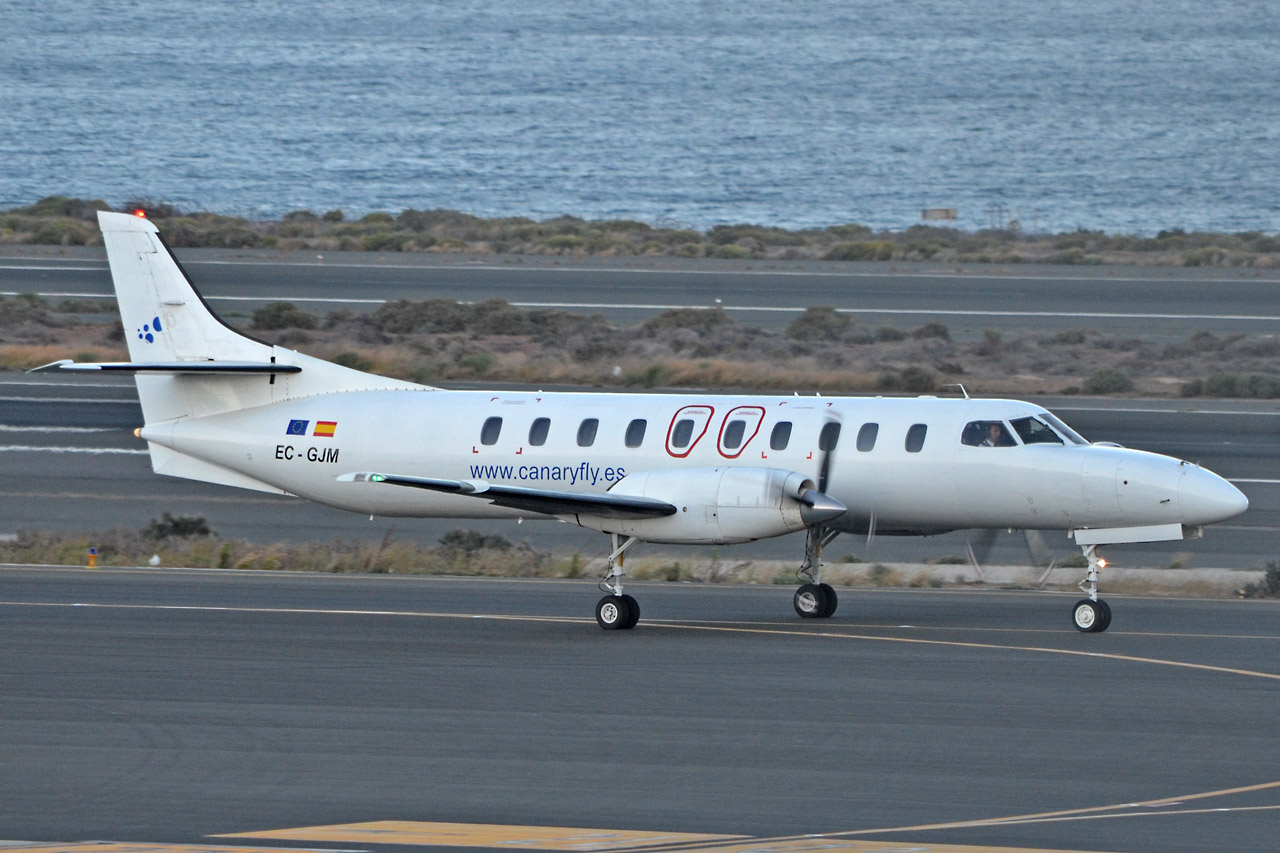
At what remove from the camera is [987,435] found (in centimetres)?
2095

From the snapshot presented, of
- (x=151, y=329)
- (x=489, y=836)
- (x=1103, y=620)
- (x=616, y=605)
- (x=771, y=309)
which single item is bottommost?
(x=489, y=836)

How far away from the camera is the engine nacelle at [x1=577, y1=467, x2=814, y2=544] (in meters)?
19.9

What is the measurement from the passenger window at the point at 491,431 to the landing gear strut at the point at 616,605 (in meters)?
2.40

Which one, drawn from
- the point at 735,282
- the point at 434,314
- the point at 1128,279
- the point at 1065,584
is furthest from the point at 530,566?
the point at 1128,279

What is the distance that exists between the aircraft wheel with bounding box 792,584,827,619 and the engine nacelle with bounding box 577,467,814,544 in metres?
1.76

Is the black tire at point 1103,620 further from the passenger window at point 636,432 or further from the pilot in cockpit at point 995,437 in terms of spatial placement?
the passenger window at point 636,432

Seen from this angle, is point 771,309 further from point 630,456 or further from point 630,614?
point 630,614

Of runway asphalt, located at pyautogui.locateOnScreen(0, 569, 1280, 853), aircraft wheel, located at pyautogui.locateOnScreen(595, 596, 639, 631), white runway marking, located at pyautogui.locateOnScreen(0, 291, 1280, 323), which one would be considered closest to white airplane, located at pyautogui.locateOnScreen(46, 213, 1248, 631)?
aircraft wheel, located at pyautogui.locateOnScreen(595, 596, 639, 631)

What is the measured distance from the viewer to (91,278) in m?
67.1

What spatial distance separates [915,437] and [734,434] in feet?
7.03

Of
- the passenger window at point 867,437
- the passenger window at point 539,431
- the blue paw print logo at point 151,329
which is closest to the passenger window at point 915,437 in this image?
the passenger window at point 867,437

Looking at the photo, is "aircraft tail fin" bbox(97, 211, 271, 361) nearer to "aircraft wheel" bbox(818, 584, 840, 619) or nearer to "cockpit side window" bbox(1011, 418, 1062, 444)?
"aircraft wheel" bbox(818, 584, 840, 619)

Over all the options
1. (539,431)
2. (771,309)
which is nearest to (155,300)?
(539,431)

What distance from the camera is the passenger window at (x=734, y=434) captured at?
21234mm
